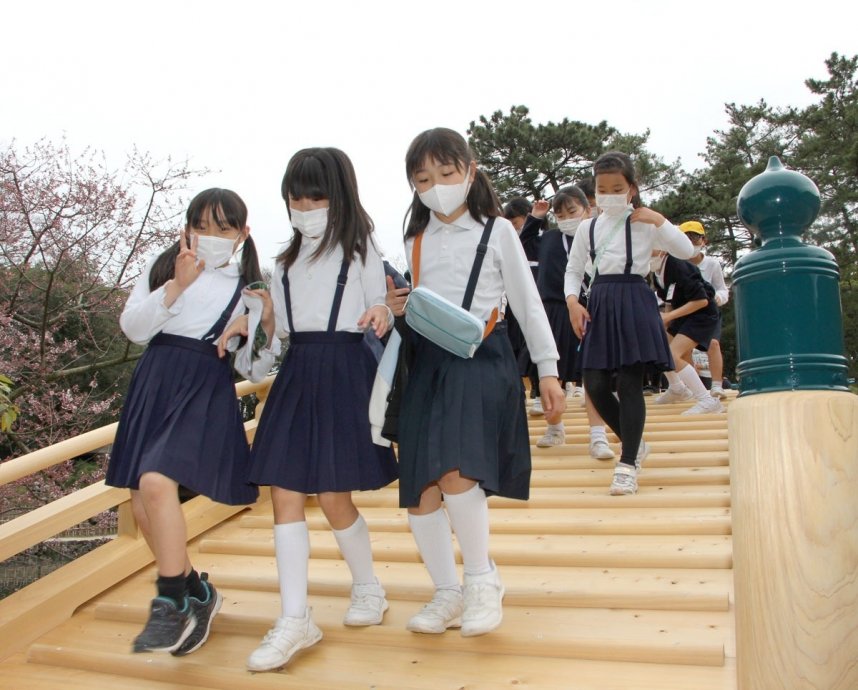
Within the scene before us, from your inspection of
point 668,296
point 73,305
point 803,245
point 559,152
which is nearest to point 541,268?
point 668,296

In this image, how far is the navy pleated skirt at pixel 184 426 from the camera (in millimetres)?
2625

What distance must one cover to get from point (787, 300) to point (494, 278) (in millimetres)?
1319

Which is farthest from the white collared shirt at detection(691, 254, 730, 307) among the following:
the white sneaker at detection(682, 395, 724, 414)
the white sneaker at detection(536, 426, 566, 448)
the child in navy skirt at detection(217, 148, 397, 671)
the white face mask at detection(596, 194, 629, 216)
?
the child in navy skirt at detection(217, 148, 397, 671)

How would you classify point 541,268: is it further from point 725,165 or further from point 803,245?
point 725,165

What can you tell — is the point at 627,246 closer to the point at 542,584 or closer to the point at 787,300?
the point at 542,584

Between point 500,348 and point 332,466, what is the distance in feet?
2.16

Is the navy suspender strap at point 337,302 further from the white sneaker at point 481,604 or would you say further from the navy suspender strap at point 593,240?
the navy suspender strap at point 593,240

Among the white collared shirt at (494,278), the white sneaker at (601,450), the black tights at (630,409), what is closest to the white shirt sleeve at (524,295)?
the white collared shirt at (494,278)

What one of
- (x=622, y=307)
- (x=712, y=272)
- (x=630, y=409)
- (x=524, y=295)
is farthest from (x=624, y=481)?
(x=712, y=272)

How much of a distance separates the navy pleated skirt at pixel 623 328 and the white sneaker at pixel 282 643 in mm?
2134

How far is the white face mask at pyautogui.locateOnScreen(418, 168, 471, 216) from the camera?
2627 mm

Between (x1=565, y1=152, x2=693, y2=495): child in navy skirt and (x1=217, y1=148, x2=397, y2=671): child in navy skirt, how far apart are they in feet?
5.49

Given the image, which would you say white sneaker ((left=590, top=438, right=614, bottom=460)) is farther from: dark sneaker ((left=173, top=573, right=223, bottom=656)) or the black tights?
dark sneaker ((left=173, top=573, right=223, bottom=656))

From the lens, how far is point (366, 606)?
2775 millimetres
